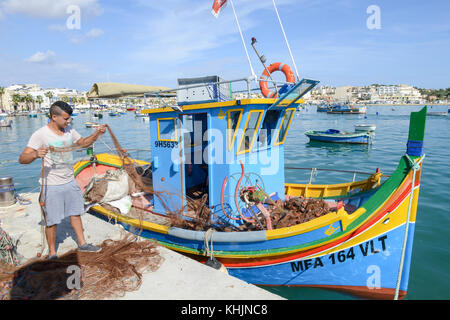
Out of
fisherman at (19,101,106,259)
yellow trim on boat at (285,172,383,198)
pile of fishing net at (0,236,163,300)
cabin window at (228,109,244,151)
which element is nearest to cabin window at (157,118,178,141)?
cabin window at (228,109,244,151)

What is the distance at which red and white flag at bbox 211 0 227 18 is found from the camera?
5.46m

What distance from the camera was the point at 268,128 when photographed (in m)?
6.34

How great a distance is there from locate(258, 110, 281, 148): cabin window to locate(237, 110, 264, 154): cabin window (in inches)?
18.1

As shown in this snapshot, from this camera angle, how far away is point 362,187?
697cm

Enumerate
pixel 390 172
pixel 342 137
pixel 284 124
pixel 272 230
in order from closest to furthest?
pixel 272 230 → pixel 284 124 → pixel 390 172 → pixel 342 137

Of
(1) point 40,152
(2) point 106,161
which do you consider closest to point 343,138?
(2) point 106,161

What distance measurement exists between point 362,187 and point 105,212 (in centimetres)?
642

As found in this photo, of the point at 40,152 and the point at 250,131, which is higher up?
the point at 250,131

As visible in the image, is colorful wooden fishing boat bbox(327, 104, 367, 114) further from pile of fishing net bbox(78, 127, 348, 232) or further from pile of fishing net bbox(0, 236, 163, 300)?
pile of fishing net bbox(0, 236, 163, 300)

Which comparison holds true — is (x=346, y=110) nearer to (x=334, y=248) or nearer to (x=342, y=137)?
(x=342, y=137)

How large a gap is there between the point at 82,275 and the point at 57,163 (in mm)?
1497

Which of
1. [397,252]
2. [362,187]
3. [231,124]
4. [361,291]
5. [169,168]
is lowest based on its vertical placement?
[361,291]
